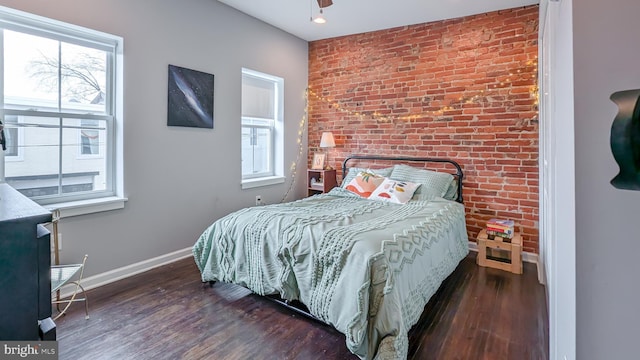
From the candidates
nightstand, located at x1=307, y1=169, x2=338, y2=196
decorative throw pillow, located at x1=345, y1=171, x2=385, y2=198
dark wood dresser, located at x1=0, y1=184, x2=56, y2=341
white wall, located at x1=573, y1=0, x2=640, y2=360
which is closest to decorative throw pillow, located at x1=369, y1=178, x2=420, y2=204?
decorative throw pillow, located at x1=345, y1=171, x2=385, y2=198

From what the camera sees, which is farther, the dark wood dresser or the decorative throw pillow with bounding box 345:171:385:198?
the decorative throw pillow with bounding box 345:171:385:198

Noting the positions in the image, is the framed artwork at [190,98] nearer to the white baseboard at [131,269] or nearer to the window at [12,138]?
the window at [12,138]

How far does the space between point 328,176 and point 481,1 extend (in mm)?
2704

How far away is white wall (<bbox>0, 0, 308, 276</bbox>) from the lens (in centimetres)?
273

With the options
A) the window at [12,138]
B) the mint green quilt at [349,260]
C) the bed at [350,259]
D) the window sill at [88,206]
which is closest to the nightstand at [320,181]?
the bed at [350,259]

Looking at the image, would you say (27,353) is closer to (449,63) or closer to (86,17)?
(86,17)

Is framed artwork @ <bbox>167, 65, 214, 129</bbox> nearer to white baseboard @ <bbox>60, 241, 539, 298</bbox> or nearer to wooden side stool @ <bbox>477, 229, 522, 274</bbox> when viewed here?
white baseboard @ <bbox>60, 241, 539, 298</bbox>

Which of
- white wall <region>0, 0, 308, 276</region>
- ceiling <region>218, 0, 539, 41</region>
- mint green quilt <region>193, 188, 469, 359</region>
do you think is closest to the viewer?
mint green quilt <region>193, 188, 469, 359</region>

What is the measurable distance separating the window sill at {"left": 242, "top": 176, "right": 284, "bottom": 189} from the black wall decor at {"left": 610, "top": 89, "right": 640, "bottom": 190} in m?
3.96

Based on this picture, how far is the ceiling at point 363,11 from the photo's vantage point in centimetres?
352

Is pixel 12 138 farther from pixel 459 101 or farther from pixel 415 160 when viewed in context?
pixel 459 101

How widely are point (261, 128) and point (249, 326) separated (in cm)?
289

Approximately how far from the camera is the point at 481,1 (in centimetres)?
343

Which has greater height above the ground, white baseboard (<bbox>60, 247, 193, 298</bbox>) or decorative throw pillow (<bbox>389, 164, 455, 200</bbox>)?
decorative throw pillow (<bbox>389, 164, 455, 200</bbox>)
